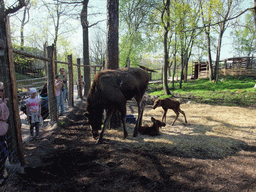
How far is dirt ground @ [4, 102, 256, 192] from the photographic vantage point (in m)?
2.62

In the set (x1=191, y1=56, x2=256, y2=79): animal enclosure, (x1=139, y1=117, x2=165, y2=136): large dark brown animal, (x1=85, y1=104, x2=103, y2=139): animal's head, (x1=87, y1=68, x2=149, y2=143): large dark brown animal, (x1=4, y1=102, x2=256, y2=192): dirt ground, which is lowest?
(x1=4, y1=102, x2=256, y2=192): dirt ground

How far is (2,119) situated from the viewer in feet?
8.16

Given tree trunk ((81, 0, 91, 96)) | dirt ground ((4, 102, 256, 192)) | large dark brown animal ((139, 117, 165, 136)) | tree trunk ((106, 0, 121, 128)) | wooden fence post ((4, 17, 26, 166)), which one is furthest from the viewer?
tree trunk ((81, 0, 91, 96))

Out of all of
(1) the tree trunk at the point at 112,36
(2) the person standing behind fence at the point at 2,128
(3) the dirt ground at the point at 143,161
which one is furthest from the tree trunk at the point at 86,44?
(2) the person standing behind fence at the point at 2,128

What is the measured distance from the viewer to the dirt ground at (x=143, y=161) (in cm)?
262

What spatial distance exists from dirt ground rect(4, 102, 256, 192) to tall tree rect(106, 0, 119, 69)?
2.35m

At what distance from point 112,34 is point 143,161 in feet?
13.9

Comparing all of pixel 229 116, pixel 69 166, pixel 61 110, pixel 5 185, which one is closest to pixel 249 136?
pixel 229 116

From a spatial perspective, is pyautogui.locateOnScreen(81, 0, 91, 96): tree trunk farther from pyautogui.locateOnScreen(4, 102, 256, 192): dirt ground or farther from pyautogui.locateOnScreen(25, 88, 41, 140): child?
pyautogui.locateOnScreen(25, 88, 41, 140): child

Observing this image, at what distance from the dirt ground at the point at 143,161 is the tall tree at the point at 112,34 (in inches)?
92.5

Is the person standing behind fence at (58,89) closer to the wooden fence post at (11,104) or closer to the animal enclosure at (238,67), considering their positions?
the wooden fence post at (11,104)

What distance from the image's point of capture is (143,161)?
338 cm

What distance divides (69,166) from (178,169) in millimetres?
2059

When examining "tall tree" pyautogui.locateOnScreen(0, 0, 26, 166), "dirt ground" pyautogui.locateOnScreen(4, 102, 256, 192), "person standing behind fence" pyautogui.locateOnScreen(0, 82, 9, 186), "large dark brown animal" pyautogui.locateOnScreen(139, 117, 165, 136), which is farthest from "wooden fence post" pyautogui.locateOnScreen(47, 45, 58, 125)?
"large dark brown animal" pyautogui.locateOnScreen(139, 117, 165, 136)
